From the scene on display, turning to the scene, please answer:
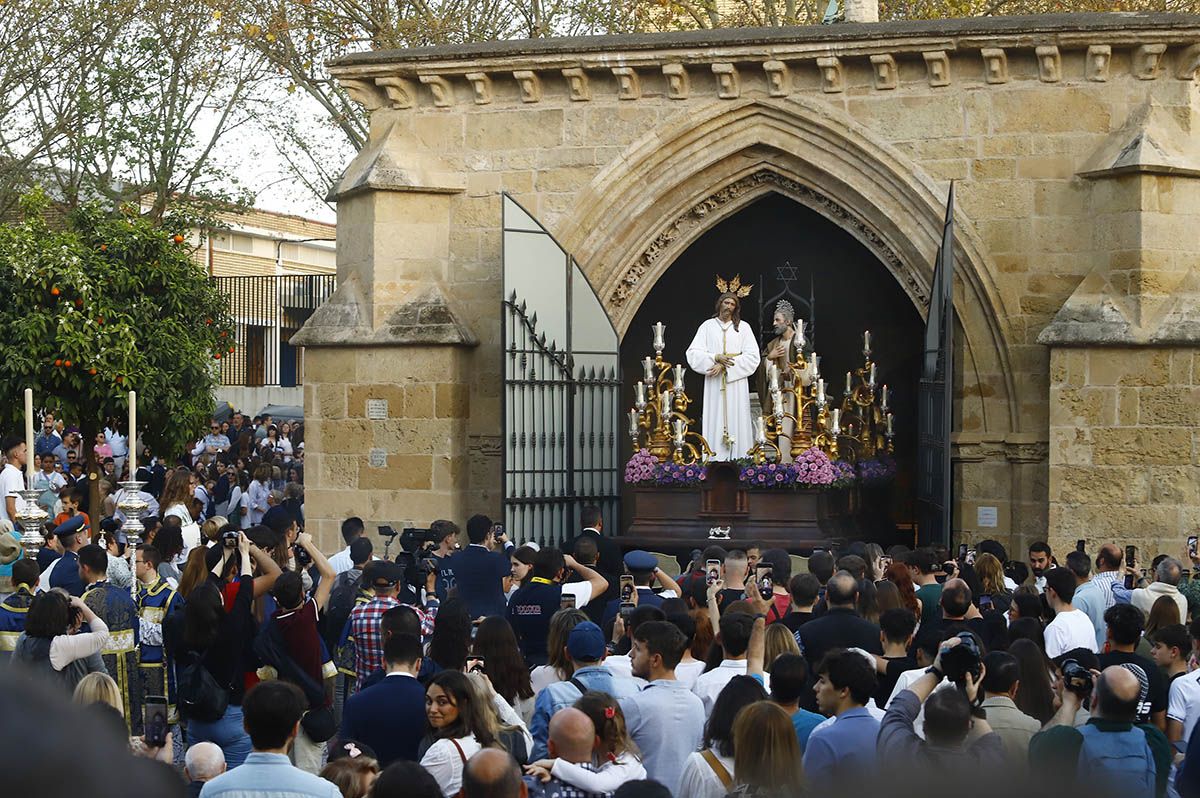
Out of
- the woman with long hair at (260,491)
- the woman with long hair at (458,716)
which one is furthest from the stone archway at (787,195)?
the woman with long hair at (458,716)

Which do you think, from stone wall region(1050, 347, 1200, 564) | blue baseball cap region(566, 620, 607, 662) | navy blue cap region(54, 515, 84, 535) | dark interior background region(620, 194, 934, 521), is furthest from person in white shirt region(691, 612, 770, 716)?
dark interior background region(620, 194, 934, 521)

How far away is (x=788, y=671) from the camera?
4.98m

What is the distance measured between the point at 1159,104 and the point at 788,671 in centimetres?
933

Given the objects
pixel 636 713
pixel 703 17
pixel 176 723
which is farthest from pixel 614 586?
pixel 703 17

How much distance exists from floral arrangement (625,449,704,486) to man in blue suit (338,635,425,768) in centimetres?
820

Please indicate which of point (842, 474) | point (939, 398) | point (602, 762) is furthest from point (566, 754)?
point (842, 474)

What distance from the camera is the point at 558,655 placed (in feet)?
19.6

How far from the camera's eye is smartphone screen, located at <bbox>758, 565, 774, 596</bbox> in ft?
24.5

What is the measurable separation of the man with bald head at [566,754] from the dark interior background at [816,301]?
11358 millimetres

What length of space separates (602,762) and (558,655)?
144 cm

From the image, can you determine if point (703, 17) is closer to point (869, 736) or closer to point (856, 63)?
point (856, 63)

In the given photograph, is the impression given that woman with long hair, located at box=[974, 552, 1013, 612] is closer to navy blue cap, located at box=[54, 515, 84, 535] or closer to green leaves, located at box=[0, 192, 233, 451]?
navy blue cap, located at box=[54, 515, 84, 535]

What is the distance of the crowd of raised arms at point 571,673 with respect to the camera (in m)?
4.02

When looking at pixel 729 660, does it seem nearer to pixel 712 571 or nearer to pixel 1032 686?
pixel 1032 686
